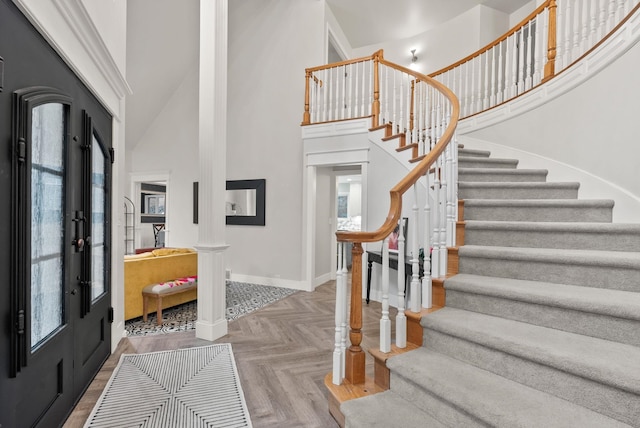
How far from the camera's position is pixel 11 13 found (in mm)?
1247

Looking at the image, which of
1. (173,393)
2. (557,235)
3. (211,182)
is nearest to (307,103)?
(211,182)

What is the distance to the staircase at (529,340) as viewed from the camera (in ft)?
3.98

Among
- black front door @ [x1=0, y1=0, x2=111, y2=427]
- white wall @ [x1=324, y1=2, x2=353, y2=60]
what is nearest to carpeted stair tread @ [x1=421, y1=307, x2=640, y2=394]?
black front door @ [x1=0, y1=0, x2=111, y2=427]

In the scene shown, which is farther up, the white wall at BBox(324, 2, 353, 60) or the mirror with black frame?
the white wall at BBox(324, 2, 353, 60)

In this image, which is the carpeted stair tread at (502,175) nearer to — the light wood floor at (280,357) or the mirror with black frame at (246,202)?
the light wood floor at (280,357)

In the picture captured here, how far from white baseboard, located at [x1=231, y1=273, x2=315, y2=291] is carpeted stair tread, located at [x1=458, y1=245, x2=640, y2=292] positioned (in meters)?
3.18

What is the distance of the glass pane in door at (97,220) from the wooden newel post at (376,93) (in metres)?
3.19

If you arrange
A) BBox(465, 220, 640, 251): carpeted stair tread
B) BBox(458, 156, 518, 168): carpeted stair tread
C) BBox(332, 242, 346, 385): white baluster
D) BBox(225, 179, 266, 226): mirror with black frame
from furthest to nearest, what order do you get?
BBox(225, 179, 266, 226): mirror with black frame < BBox(458, 156, 518, 168): carpeted stair tread < BBox(465, 220, 640, 251): carpeted stair tread < BBox(332, 242, 346, 385): white baluster

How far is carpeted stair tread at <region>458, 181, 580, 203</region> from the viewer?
2717mm

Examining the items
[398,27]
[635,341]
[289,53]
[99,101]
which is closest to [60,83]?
[99,101]

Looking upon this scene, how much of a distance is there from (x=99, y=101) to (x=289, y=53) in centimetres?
369

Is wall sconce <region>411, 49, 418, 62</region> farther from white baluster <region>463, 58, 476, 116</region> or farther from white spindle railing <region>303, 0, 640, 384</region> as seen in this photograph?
white baluster <region>463, 58, 476, 116</region>

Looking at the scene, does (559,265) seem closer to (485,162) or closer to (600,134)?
(600,134)

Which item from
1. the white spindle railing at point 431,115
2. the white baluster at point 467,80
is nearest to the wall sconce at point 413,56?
the white spindle railing at point 431,115
